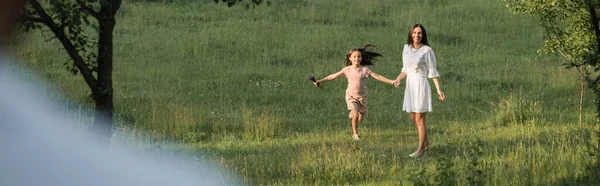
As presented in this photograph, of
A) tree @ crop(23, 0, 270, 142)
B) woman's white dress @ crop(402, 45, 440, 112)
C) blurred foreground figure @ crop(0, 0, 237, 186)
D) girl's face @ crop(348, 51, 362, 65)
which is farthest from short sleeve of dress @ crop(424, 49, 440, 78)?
blurred foreground figure @ crop(0, 0, 237, 186)

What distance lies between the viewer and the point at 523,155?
1152cm

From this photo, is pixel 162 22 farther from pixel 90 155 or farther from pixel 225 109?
pixel 90 155

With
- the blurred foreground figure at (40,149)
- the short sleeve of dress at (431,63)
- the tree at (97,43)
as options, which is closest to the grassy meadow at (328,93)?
the tree at (97,43)

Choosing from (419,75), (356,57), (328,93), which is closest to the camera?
(419,75)

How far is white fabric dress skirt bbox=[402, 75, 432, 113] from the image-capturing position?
13383mm

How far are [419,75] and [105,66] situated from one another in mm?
4141

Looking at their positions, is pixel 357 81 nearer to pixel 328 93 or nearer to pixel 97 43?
pixel 97 43

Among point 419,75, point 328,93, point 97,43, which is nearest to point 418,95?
point 419,75

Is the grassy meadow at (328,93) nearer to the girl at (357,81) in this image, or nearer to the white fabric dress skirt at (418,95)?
the girl at (357,81)

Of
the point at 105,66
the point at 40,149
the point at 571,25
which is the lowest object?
the point at 571,25

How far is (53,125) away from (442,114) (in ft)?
61.2

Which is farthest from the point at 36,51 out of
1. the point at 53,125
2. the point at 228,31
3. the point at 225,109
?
the point at 53,125

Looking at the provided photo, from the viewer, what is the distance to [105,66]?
11.6 m

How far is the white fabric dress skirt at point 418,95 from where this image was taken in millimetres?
13383
